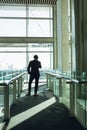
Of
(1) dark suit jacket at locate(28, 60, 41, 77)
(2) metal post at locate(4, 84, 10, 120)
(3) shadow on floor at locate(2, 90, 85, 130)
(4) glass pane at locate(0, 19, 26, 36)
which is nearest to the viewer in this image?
(3) shadow on floor at locate(2, 90, 85, 130)

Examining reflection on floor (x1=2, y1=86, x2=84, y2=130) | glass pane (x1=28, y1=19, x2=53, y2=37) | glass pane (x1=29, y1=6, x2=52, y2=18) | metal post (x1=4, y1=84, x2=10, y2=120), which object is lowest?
reflection on floor (x1=2, y1=86, x2=84, y2=130)

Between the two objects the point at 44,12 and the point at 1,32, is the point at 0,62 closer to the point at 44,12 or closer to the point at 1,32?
the point at 1,32

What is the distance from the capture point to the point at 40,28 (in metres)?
18.2

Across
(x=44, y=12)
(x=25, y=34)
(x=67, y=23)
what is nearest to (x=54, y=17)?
(x=44, y=12)

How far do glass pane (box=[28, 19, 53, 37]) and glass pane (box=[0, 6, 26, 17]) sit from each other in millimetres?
864

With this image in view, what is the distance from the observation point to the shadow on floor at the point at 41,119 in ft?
16.3

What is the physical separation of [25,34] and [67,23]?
5721 mm

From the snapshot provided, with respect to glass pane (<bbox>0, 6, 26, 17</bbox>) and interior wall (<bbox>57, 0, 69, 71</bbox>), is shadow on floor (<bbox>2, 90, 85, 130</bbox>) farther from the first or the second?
glass pane (<bbox>0, 6, 26, 17</bbox>)

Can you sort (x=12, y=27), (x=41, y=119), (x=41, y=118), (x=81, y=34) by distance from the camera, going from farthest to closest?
(x=12, y=27), (x=81, y=34), (x=41, y=118), (x=41, y=119)

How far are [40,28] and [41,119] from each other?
1298 cm

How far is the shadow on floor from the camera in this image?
16.3 ft

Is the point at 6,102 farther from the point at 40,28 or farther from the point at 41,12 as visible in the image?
the point at 41,12

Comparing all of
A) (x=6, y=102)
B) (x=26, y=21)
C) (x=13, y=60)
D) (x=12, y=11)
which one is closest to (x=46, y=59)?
(x=13, y=60)

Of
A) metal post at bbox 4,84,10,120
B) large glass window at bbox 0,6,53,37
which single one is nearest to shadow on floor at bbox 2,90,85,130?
metal post at bbox 4,84,10,120
